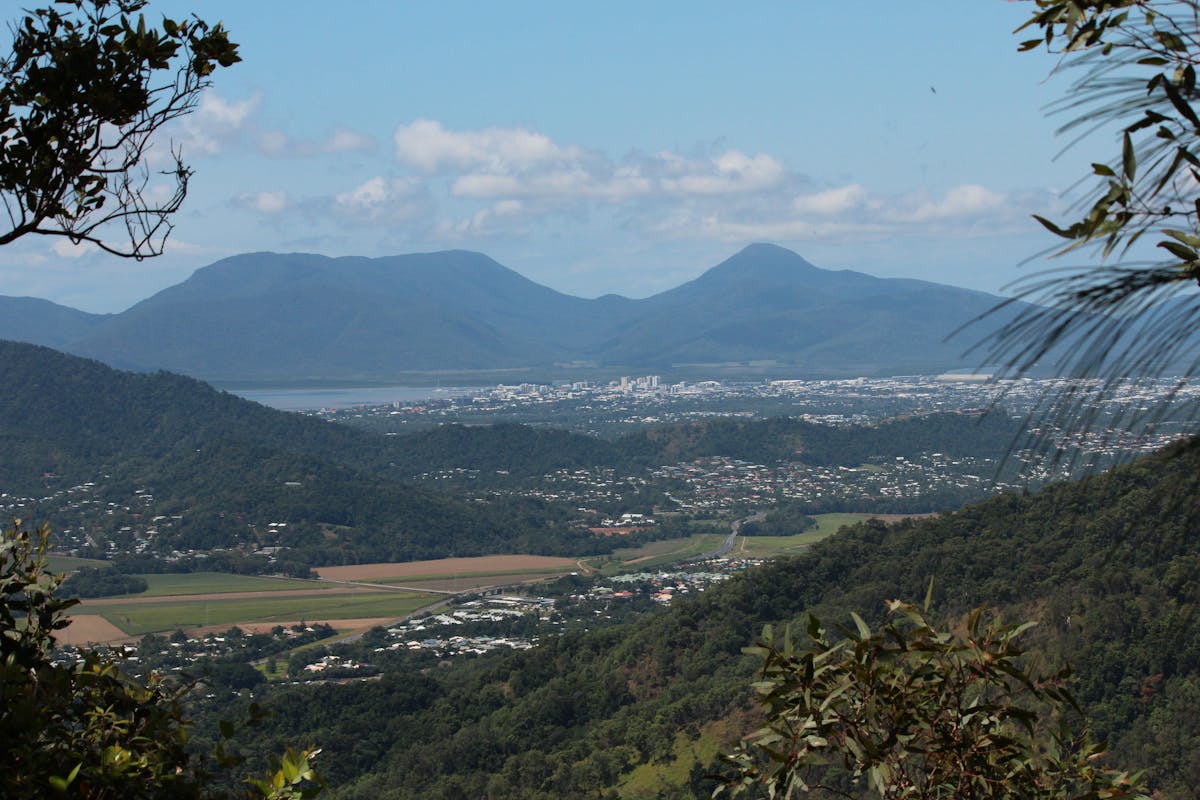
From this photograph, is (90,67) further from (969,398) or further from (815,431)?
(969,398)

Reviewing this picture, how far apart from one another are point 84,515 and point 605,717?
121 ft

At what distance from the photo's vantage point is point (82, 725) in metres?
3.07

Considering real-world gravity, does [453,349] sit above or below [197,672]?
above

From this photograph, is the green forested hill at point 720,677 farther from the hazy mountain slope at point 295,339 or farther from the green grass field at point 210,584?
the hazy mountain slope at point 295,339

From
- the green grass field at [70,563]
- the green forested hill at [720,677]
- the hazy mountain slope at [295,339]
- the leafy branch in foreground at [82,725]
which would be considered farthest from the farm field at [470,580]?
the hazy mountain slope at [295,339]

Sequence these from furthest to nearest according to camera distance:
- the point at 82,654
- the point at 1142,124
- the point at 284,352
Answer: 1. the point at 284,352
2. the point at 82,654
3. the point at 1142,124

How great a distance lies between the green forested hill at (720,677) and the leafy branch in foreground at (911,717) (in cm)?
1009

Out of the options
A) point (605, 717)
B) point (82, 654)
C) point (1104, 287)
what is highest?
point (1104, 287)

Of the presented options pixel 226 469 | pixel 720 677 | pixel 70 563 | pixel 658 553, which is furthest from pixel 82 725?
pixel 226 469

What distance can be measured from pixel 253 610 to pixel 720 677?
19.9 meters

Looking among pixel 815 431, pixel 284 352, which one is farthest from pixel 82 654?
pixel 284 352

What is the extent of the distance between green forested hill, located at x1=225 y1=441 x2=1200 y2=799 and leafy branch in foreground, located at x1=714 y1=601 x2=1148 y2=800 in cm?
1009

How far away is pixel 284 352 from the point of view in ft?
569

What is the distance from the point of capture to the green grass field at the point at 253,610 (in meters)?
33.8
